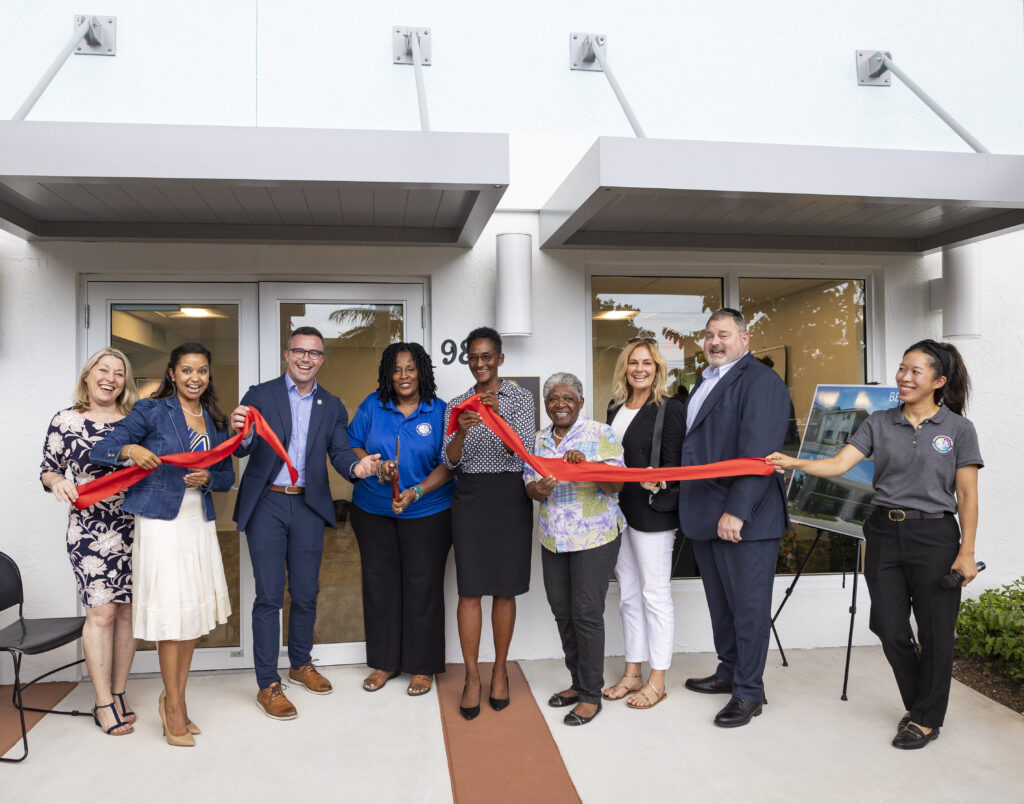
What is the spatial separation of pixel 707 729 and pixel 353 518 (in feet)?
7.37

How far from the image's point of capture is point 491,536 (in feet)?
12.3

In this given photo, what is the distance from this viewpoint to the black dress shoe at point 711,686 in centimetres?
410

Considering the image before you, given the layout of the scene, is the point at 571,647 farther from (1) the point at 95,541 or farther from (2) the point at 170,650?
(1) the point at 95,541

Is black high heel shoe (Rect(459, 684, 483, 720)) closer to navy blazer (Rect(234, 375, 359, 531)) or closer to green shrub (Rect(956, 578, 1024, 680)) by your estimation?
navy blazer (Rect(234, 375, 359, 531))

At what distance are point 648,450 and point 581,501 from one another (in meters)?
0.45

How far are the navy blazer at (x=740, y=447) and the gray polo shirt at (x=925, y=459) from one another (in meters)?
0.47

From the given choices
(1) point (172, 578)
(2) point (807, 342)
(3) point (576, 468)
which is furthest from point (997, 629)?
(1) point (172, 578)

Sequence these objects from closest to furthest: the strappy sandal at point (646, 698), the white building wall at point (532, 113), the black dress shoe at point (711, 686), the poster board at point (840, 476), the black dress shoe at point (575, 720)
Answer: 1. the black dress shoe at point (575, 720)
2. the strappy sandal at point (646, 698)
3. the black dress shoe at point (711, 686)
4. the poster board at point (840, 476)
5. the white building wall at point (532, 113)

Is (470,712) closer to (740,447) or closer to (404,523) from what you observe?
(404,523)

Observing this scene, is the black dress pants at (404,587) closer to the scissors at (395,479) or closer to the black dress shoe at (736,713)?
the scissors at (395,479)

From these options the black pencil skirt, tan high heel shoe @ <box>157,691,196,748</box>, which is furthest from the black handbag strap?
tan high heel shoe @ <box>157,691,196,748</box>

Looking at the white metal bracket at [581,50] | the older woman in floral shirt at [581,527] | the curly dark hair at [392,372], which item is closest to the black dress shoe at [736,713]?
the older woman in floral shirt at [581,527]

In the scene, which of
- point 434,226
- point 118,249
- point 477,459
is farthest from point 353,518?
point 118,249

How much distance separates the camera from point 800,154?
364cm
